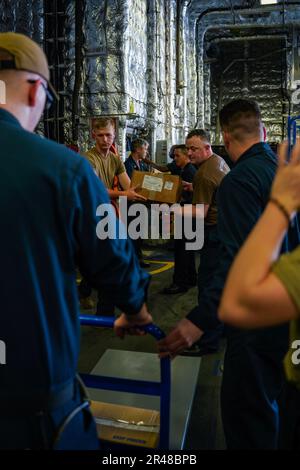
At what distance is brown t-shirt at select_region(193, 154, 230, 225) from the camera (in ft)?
12.1

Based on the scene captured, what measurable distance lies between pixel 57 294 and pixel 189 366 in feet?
6.59

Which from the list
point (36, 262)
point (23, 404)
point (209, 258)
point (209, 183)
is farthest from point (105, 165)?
point (23, 404)

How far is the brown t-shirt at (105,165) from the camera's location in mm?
4096

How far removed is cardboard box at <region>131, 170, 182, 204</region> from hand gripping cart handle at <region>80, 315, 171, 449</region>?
2401 millimetres

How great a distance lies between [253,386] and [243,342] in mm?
202

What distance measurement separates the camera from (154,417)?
2141 millimetres

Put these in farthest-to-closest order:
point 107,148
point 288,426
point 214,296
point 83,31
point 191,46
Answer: point 191,46
point 83,31
point 107,148
point 214,296
point 288,426

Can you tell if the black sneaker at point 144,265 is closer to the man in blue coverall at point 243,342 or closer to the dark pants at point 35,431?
the man in blue coverall at point 243,342

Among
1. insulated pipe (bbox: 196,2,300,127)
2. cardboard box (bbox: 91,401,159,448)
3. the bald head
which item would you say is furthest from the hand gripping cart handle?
insulated pipe (bbox: 196,2,300,127)

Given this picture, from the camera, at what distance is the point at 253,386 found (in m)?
1.88

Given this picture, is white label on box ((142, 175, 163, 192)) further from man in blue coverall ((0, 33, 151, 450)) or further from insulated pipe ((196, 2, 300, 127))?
insulated pipe ((196, 2, 300, 127))

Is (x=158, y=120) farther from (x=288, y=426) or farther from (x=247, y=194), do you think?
(x=288, y=426)

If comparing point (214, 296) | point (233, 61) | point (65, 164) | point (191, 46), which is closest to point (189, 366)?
point (214, 296)
